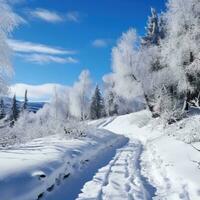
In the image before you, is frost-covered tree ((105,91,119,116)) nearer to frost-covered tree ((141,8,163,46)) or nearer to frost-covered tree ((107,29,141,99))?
frost-covered tree ((141,8,163,46))

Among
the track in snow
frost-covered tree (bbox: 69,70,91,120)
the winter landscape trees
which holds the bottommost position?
the track in snow

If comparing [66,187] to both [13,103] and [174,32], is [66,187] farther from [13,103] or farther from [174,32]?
[13,103]

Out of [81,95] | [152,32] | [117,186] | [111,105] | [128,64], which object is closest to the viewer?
[117,186]

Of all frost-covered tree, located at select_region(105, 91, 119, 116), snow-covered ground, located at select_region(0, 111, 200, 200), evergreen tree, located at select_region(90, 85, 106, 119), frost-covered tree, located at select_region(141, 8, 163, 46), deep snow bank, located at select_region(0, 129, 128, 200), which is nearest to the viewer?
deep snow bank, located at select_region(0, 129, 128, 200)

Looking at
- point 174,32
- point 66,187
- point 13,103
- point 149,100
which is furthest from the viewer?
point 13,103

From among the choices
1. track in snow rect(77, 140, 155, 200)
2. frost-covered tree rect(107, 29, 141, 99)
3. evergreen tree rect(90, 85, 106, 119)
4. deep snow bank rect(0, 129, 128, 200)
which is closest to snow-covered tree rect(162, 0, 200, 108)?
frost-covered tree rect(107, 29, 141, 99)

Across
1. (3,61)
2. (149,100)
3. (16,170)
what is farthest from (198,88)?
(16,170)

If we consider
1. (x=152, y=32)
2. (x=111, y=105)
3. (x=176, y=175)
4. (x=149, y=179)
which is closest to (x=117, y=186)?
(x=149, y=179)

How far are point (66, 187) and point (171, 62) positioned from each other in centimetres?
2396

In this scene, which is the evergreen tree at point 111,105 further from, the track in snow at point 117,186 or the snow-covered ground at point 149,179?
the track in snow at point 117,186

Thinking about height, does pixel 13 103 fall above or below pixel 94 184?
above

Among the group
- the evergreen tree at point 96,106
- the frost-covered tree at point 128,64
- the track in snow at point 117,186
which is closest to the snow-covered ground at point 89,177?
the track in snow at point 117,186

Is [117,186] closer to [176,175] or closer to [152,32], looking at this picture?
[176,175]

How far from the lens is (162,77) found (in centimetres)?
3516
